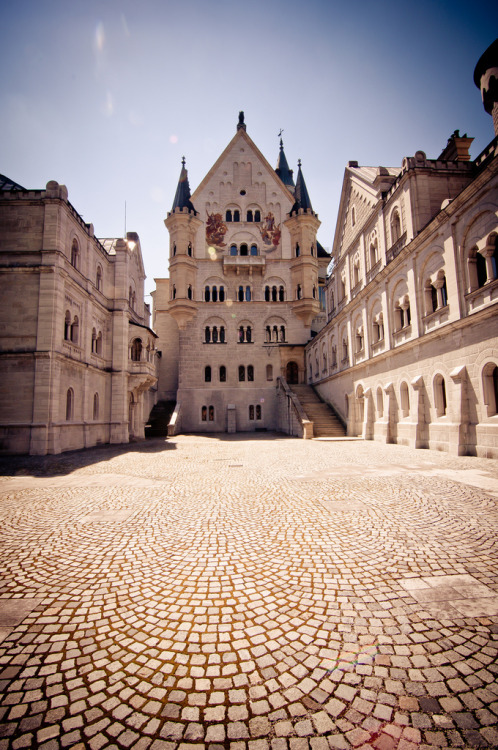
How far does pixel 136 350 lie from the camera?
2670 centimetres

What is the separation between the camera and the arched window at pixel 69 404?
59.8 ft

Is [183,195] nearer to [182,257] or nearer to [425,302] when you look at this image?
[182,257]

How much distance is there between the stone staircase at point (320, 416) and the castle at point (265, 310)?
1.58 ft

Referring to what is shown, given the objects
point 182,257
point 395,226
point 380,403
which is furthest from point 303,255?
point 380,403

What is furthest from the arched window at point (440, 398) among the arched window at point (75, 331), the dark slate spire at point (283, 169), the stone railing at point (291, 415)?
the dark slate spire at point (283, 169)

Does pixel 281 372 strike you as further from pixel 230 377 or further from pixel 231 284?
pixel 231 284

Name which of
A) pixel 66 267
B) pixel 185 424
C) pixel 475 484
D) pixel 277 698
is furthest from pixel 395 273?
pixel 185 424

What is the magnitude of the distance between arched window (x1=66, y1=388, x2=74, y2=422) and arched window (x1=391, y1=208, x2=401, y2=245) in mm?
19228

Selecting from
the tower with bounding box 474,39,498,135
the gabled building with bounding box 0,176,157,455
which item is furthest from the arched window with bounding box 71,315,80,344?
the tower with bounding box 474,39,498,135

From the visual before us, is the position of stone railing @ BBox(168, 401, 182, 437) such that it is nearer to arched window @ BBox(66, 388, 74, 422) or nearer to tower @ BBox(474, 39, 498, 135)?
arched window @ BBox(66, 388, 74, 422)

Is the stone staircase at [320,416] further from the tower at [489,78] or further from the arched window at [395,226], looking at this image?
the tower at [489,78]

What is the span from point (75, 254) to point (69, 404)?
879cm

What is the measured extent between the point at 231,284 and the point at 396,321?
20.4 m

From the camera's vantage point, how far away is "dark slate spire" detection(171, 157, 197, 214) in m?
33.3
